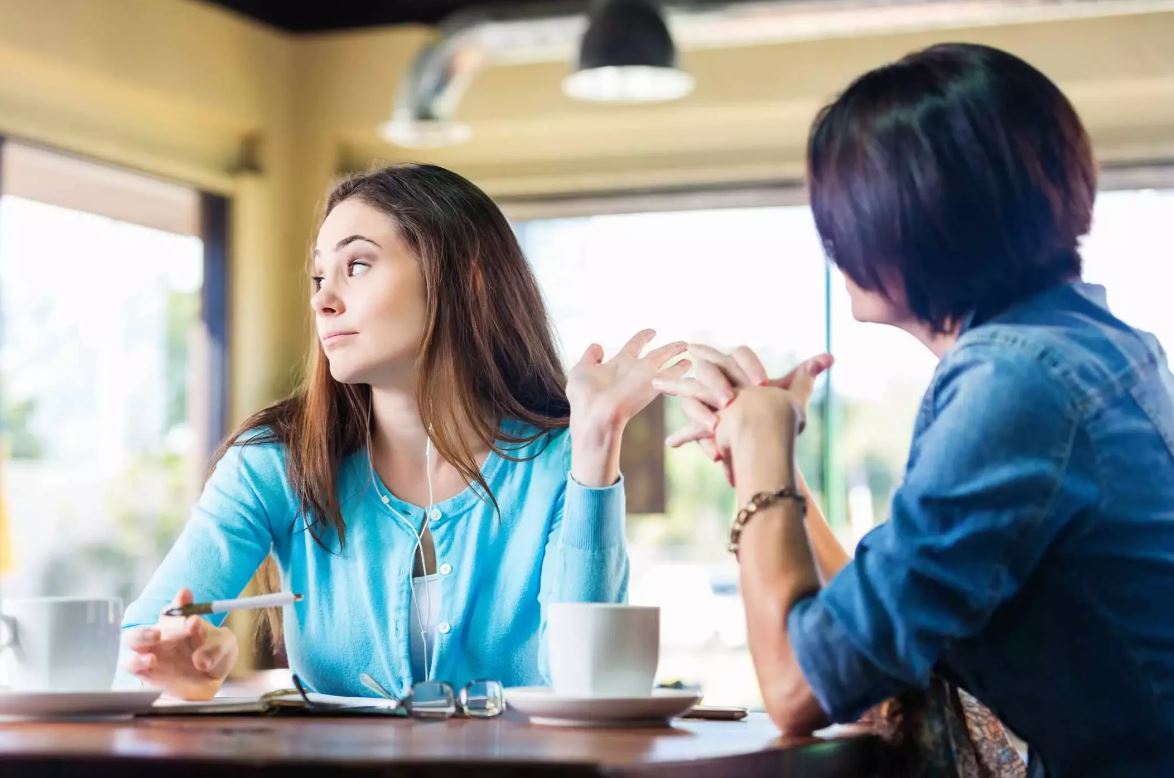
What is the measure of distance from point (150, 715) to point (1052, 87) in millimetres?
971

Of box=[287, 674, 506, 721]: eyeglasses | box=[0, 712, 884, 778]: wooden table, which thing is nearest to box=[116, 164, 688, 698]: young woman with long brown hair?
box=[287, 674, 506, 721]: eyeglasses

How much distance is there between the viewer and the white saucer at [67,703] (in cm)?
132

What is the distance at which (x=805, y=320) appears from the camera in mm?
5492

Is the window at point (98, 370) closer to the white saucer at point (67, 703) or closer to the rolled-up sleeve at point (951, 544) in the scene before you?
the white saucer at point (67, 703)

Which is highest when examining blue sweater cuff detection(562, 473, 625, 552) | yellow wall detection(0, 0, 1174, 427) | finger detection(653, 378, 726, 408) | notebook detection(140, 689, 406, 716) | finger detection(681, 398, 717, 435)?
yellow wall detection(0, 0, 1174, 427)

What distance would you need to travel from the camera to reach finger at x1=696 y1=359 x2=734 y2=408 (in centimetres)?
147

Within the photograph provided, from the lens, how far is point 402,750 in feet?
3.44

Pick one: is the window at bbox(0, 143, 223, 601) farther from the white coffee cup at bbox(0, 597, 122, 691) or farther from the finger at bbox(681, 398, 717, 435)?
the finger at bbox(681, 398, 717, 435)

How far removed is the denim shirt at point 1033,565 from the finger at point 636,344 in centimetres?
42

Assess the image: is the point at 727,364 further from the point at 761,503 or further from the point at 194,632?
the point at 194,632

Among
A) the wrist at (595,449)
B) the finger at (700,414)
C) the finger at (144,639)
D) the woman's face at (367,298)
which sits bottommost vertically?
the finger at (144,639)

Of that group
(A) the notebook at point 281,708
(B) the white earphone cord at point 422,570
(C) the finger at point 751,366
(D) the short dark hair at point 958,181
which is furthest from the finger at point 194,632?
(D) the short dark hair at point 958,181

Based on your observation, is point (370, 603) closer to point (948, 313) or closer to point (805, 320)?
point (948, 313)

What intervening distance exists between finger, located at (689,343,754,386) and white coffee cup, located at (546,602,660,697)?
258mm
